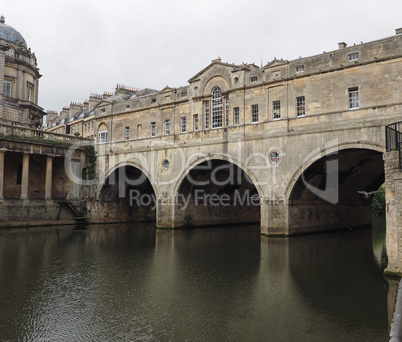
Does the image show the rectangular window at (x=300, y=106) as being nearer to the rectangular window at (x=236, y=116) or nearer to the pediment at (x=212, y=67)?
the rectangular window at (x=236, y=116)

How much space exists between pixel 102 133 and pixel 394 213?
2712 centimetres

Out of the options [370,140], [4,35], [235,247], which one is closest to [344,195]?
[370,140]

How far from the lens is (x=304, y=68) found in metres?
21.4

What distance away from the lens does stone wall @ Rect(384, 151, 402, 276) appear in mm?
10391

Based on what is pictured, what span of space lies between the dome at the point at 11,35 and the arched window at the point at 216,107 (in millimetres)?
24506

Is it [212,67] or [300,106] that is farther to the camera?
[212,67]

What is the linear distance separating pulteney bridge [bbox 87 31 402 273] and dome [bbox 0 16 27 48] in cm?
1408

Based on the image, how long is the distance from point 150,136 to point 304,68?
13.0 metres

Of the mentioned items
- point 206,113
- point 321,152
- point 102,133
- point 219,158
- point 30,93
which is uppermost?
point 30,93

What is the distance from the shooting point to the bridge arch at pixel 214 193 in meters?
26.7

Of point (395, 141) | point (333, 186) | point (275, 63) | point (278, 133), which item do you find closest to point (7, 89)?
point (275, 63)

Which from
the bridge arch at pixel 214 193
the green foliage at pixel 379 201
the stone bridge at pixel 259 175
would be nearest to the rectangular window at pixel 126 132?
the stone bridge at pixel 259 175

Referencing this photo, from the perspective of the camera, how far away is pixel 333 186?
24547mm

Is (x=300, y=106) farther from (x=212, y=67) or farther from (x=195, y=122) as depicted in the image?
(x=195, y=122)
